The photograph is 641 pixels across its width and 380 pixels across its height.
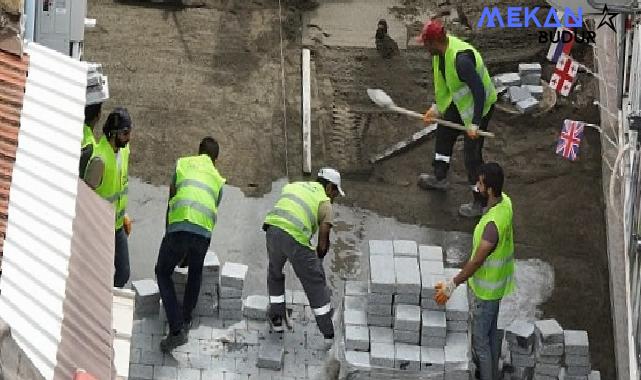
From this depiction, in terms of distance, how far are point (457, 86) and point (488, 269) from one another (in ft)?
9.61

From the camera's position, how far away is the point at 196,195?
36.2 ft

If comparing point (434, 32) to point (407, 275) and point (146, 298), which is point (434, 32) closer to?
point (407, 275)

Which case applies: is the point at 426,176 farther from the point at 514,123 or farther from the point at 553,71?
the point at 553,71

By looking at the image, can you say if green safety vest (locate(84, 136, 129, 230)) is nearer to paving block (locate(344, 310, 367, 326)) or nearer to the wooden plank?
paving block (locate(344, 310, 367, 326))

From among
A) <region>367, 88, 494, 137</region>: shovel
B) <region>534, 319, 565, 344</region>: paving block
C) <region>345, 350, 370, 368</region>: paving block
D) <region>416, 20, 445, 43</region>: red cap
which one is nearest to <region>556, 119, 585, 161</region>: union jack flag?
<region>367, 88, 494, 137</region>: shovel

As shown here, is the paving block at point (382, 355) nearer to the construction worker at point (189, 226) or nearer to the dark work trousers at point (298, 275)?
the dark work trousers at point (298, 275)

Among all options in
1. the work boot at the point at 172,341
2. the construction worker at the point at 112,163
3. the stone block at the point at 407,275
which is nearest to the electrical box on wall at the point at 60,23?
the construction worker at the point at 112,163

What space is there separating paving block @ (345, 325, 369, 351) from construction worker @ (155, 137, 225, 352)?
4.52 ft

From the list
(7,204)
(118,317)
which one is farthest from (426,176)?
(7,204)

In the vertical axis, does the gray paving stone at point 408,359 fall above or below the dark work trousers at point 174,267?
below

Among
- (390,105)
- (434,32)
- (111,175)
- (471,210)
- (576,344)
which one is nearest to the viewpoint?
(576,344)

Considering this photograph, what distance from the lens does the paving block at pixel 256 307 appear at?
11.9m

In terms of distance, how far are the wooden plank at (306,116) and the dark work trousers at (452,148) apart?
1.32 metres

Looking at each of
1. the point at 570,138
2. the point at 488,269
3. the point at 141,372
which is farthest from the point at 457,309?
the point at 570,138
